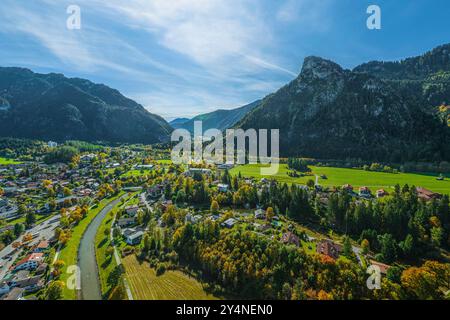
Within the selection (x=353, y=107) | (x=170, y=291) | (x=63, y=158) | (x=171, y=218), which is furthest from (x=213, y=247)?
(x=353, y=107)

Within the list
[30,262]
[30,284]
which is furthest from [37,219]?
[30,284]

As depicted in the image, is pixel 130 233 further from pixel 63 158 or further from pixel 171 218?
pixel 63 158

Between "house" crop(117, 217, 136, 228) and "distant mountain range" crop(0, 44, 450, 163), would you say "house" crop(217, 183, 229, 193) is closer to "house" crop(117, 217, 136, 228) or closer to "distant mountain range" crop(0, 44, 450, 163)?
"house" crop(117, 217, 136, 228)

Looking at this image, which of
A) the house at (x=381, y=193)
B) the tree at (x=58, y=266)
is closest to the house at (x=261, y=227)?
the tree at (x=58, y=266)

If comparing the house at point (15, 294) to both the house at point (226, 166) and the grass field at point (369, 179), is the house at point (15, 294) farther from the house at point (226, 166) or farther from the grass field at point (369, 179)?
the house at point (226, 166)

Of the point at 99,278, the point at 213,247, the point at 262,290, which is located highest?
the point at 213,247

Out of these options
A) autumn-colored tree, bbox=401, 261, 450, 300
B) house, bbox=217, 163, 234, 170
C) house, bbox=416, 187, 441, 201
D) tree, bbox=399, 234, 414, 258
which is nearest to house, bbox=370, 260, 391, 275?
autumn-colored tree, bbox=401, 261, 450, 300

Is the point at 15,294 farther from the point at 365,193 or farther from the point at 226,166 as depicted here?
the point at 226,166
